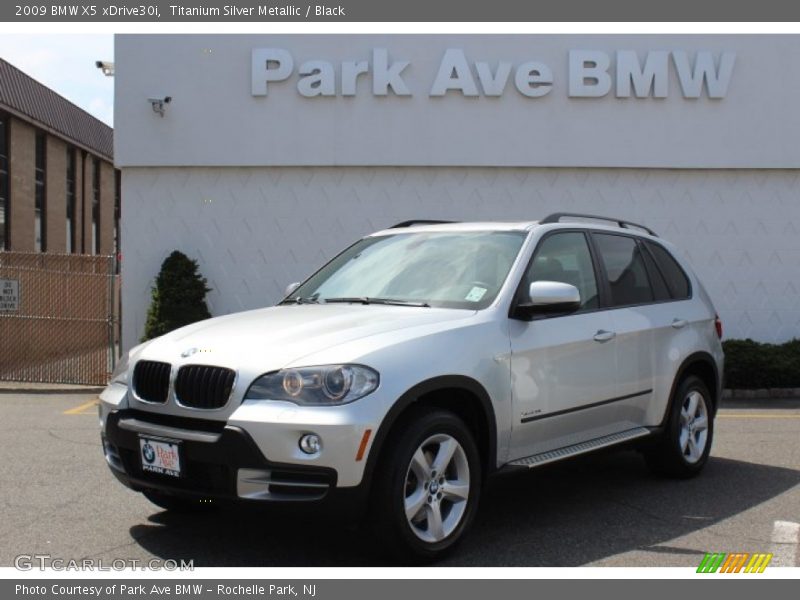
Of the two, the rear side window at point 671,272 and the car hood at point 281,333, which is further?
the rear side window at point 671,272

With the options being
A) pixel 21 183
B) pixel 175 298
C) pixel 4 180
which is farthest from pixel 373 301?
pixel 21 183

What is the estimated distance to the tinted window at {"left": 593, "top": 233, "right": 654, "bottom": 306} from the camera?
6520mm

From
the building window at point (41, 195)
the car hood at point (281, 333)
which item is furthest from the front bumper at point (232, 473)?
the building window at point (41, 195)

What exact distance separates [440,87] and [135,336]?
5.84 metres

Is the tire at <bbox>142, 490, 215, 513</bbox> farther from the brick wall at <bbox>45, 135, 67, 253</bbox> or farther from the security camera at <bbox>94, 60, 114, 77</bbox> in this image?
the brick wall at <bbox>45, 135, 67, 253</bbox>

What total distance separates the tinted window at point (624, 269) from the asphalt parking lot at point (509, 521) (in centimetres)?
114

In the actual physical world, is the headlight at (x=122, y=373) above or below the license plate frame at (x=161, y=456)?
above

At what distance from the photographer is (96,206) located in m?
35.1

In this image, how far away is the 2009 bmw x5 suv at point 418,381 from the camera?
14.7 ft

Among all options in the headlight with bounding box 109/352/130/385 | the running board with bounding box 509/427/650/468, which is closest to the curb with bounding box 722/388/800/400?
the running board with bounding box 509/427/650/468

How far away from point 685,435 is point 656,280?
1159 mm

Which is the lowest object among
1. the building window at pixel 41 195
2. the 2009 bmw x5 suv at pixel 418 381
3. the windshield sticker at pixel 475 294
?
the 2009 bmw x5 suv at pixel 418 381

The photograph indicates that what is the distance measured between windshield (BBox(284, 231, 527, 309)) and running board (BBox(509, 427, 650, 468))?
36.6 inches

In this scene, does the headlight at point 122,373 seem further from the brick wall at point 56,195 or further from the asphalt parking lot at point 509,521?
the brick wall at point 56,195
